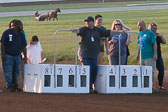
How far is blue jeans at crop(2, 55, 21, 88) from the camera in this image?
1527cm

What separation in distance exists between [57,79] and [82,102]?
2.20 m

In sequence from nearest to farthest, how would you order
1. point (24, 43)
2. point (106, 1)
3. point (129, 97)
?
point (129, 97) → point (24, 43) → point (106, 1)

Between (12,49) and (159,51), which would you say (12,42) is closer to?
(12,49)

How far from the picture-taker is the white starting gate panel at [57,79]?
15.0 metres

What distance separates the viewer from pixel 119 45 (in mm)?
15500

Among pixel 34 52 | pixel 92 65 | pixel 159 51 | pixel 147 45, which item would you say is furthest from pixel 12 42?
pixel 159 51

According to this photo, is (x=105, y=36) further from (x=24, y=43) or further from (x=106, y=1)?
(x=106, y=1)

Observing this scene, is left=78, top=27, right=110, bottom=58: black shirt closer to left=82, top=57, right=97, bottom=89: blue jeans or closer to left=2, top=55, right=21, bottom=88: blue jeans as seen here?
left=82, top=57, right=97, bottom=89: blue jeans

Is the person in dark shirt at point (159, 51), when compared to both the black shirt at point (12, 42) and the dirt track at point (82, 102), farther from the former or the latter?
the black shirt at point (12, 42)

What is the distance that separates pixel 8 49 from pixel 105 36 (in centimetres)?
233

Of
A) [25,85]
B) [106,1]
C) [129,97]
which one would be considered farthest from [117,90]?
[106,1]

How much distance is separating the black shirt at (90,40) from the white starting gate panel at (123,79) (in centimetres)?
A: 56

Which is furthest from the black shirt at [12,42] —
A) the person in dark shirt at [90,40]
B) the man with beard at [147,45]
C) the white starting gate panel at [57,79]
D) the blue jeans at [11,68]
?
the man with beard at [147,45]

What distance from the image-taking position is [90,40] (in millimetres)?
14898
